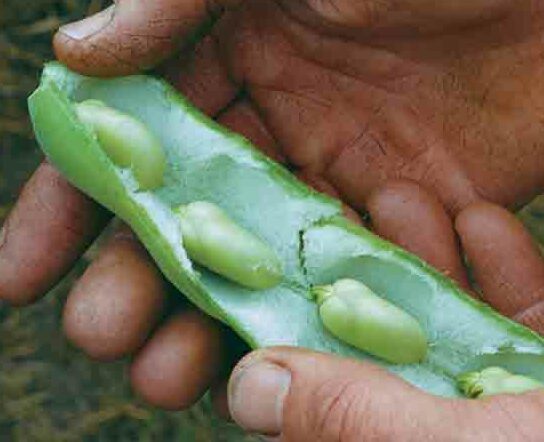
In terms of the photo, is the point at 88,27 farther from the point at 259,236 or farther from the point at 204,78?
the point at 259,236

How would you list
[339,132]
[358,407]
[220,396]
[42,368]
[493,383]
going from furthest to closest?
[42,368]
[339,132]
[220,396]
[493,383]
[358,407]

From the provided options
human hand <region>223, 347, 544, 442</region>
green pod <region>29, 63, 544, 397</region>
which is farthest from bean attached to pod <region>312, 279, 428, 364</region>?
human hand <region>223, 347, 544, 442</region>

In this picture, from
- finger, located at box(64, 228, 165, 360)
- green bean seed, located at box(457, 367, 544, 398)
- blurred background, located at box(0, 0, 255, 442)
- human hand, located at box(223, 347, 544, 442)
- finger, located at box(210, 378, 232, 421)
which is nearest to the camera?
human hand, located at box(223, 347, 544, 442)

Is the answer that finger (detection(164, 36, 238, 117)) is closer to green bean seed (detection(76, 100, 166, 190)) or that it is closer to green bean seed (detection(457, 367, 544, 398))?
green bean seed (detection(76, 100, 166, 190))

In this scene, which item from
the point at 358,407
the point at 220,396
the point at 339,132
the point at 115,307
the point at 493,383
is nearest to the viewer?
the point at 358,407

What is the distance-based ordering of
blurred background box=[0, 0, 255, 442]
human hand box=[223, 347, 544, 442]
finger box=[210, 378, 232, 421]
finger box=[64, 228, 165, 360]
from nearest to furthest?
human hand box=[223, 347, 544, 442] → finger box=[64, 228, 165, 360] → finger box=[210, 378, 232, 421] → blurred background box=[0, 0, 255, 442]

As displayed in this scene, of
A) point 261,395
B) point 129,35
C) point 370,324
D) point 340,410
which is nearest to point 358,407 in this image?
point 340,410
